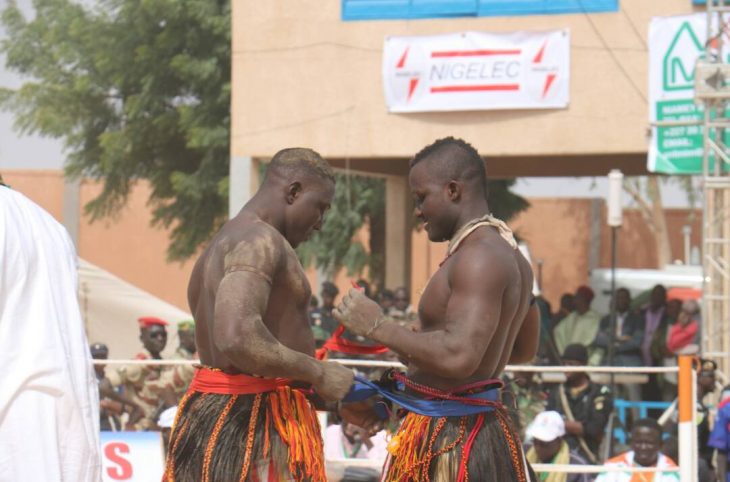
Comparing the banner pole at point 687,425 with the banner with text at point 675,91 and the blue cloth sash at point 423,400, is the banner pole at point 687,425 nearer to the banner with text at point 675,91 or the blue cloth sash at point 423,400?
the blue cloth sash at point 423,400

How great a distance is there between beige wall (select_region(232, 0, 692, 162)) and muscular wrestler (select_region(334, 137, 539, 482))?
9.70 metres

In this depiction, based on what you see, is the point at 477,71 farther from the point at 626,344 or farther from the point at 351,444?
the point at 351,444

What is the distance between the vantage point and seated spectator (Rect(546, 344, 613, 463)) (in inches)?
359

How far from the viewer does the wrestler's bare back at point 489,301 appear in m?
3.97

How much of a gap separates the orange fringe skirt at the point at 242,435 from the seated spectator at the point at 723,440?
517cm

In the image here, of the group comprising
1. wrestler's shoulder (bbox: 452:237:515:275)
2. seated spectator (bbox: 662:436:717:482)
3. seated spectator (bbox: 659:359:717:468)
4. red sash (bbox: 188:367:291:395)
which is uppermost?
wrestler's shoulder (bbox: 452:237:515:275)

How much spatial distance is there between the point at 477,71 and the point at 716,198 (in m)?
3.34

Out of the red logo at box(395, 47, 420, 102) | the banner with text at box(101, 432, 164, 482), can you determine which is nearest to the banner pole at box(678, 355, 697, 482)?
the banner with text at box(101, 432, 164, 482)

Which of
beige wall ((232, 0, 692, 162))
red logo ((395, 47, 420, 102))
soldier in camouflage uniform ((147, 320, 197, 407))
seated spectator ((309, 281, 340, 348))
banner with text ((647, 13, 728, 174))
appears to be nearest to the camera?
soldier in camouflage uniform ((147, 320, 197, 407))

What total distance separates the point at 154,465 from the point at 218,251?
394 cm

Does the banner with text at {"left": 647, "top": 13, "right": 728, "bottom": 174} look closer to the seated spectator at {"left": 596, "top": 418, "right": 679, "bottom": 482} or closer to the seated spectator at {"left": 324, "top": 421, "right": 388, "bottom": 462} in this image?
the seated spectator at {"left": 596, "top": 418, "right": 679, "bottom": 482}

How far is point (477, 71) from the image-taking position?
1398 centimetres

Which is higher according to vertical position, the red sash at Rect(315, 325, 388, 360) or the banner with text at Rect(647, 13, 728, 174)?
the banner with text at Rect(647, 13, 728, 174)

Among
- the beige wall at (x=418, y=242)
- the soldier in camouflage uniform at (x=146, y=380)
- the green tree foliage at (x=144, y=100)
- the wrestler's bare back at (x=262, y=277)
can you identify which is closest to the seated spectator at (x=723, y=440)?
the soldier in camouflage uniform at (x=146, y=380)
